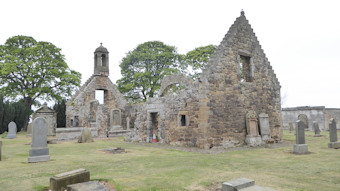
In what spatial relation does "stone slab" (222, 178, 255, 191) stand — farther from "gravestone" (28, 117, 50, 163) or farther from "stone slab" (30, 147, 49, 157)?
"stone slab" (30, 147, 49, 157)

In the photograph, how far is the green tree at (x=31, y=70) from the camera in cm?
2433

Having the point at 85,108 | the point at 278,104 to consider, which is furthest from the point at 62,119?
the point at 278,104

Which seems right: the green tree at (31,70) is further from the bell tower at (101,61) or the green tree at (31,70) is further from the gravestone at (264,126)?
the gravestone at (264,126)

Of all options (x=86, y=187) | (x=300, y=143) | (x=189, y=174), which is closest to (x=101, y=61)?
(x=300, y=143)

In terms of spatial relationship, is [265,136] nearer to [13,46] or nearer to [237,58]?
[237,58]

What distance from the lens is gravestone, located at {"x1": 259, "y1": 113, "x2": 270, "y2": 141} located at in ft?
39.9

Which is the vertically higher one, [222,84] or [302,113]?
[222,84]

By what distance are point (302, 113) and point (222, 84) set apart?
62.8 feet

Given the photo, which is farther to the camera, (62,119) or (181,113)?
(62,119)

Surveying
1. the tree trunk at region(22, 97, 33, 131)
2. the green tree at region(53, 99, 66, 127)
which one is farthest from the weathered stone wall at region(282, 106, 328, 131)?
the tree trunk at region(22, 97, 33, 131)

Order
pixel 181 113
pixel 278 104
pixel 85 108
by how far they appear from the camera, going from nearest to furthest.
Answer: pixel 181 113 → pixel 278 104 → pixel 85 108

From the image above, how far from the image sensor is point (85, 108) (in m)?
22.8

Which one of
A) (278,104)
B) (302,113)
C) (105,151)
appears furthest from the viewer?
(302,113)

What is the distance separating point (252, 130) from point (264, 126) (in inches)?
40.9
